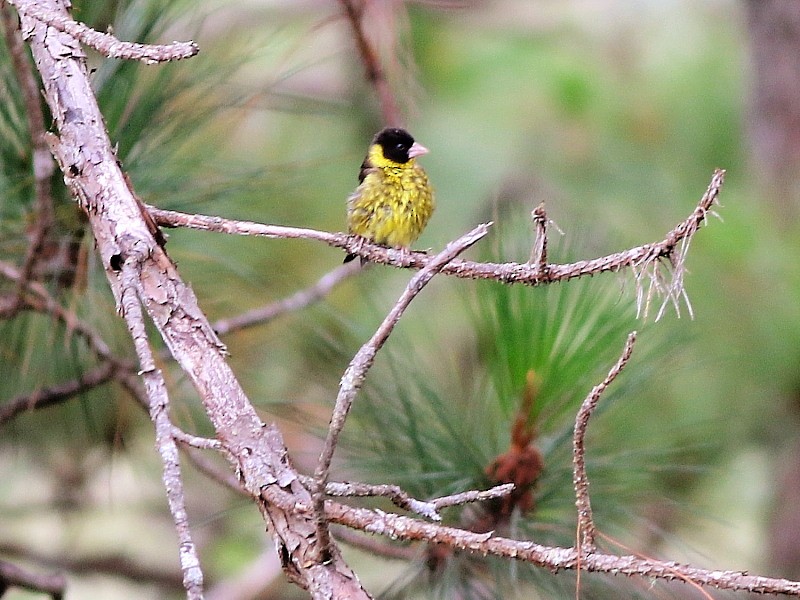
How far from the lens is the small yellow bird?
1894 mm

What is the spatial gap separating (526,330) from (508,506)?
0.71 ft

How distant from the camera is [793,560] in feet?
7.43

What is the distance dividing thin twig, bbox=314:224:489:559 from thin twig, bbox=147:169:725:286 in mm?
168

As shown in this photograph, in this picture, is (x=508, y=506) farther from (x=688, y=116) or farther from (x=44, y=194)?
(x=688, y=116)

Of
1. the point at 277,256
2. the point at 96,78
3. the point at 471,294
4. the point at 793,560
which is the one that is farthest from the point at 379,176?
the point at 793,560

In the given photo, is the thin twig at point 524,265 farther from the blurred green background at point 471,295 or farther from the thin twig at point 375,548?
the thin twig at point 375,548

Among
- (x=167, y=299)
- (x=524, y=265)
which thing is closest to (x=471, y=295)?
(x=524, y=265)

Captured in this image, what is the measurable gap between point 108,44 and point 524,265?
0.40m

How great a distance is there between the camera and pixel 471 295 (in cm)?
156

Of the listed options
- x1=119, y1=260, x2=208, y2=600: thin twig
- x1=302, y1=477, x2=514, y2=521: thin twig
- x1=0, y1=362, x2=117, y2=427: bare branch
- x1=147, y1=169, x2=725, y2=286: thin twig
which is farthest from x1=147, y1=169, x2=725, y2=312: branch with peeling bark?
x1=0, y1=362, x2=117, y2=427: bare branch

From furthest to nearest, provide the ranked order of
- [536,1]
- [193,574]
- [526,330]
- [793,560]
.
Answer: [536,1] < [793,560] < [526,330] < [193,574]

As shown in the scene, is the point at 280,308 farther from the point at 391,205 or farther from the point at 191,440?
the point at 191,440

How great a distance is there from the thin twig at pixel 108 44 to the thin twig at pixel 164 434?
0.55 ft

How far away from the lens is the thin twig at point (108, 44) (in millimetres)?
832
